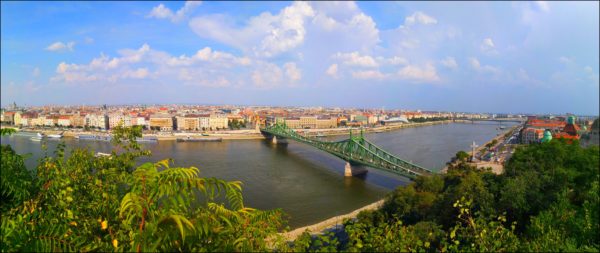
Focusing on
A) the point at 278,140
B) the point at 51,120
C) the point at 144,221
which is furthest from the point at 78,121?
the point at 144,221

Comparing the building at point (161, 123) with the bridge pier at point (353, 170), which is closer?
the bridge pier at point (353, 170)

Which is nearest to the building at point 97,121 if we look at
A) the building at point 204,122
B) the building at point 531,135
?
the building at point 204,122

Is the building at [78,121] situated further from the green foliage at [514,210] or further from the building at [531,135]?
the building at [531,135]

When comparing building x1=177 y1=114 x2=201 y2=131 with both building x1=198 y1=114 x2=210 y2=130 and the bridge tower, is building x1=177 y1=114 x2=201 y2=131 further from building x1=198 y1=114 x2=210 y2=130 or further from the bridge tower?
the bridge tower

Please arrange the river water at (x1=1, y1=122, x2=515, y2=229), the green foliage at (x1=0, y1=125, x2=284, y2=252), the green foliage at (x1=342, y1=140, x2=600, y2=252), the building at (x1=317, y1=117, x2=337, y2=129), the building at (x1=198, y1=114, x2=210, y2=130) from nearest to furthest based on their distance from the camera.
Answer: the green foliage at (x1=0, y1=125, x2=284, y2=252) < the green foliage at (x1=342, y1=140, x2=600, y2=252) < the river water at (x1=1, y1=122, x2=515, y2=229) < the building at (x1=198, y1=114, x2=210, y2=130) < the building at (x1=317, y1=117, x2=337, y2=129)

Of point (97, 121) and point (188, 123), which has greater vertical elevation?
point (97, 121)

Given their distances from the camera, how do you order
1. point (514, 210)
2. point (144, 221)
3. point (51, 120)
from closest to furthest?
point (144, 221) → point (514, 210) → point (51, 120)

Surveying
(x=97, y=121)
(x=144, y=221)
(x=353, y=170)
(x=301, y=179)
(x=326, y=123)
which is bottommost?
(x=301, y=179)

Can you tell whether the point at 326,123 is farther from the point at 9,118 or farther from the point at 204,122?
the point at 9,118

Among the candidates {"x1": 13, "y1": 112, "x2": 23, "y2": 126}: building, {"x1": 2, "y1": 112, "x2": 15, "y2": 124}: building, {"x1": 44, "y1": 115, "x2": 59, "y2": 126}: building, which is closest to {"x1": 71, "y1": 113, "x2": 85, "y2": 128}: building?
{"x1": 44, "y1": 115, "x2": 59, "y2": 126}: building

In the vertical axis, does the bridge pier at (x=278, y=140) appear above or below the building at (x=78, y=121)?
below
